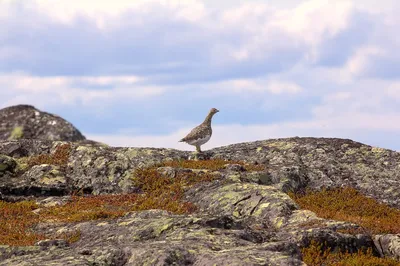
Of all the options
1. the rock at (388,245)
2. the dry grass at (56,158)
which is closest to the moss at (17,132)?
the dry grass at (56,158)

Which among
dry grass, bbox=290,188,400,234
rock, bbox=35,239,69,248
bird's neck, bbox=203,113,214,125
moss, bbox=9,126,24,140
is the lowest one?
rock, bbox=35,239,69,248

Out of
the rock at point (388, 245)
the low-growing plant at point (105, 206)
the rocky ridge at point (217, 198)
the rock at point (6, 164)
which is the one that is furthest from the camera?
the rock at point (6, 164)

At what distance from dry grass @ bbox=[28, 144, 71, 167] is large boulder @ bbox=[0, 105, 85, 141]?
837 inches

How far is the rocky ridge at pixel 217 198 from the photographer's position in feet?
40.3

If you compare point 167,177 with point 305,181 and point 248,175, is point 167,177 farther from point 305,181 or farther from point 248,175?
point 305,181

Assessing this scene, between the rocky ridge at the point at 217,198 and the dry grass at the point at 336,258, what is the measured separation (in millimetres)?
393

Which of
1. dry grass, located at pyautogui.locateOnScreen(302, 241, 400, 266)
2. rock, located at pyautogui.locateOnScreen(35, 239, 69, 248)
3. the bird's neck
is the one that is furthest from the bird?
dry grass, located at pyautogui.locateOnScreen(302, 241, 400, 266)

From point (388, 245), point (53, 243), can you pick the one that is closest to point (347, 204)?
point (388, 245)

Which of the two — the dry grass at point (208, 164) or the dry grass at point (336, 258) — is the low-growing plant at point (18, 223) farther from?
the dry grass at point (336, 258)

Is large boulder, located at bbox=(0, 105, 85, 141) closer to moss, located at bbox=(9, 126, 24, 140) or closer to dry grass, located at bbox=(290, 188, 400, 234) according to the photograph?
moss, located at bbox=(9, 126, 24, 140)

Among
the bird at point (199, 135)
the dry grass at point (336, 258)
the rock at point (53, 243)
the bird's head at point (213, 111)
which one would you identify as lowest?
the dry grass at point (336, 258)

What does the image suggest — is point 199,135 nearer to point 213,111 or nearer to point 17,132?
point 213,111

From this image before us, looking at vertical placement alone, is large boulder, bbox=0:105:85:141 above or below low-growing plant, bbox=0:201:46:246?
above

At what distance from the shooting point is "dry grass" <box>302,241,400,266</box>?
1428cm
